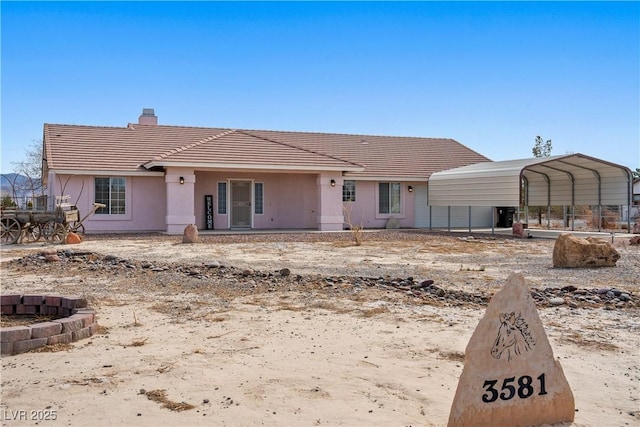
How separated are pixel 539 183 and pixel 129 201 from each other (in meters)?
18.6

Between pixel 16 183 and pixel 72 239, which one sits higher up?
pixel 16 183

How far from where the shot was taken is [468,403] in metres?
3.75

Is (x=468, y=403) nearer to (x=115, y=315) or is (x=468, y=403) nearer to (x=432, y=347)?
(x=432, y=347)

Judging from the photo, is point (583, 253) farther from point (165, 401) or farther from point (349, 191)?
point (349, 191)

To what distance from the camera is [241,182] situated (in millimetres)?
25547

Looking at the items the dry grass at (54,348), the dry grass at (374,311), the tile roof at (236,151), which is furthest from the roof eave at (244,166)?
the dry grass at (54,348)

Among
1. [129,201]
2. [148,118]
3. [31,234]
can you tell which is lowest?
[31,234]

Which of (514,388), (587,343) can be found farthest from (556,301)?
(514,388)

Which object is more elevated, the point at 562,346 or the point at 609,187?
the point at 609,187

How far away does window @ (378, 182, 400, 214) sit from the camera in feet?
92.5

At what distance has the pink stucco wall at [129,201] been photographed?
22.8 m

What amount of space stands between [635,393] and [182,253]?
11.7m

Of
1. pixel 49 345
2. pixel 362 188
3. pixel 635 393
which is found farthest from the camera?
pixel 362 188

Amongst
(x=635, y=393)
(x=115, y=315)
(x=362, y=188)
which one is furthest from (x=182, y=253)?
(x=362, y=188)
